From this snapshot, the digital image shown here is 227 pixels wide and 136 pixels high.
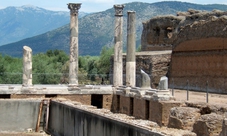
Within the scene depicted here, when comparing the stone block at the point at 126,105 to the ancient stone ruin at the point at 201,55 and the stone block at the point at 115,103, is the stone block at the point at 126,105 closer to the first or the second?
the stone block at the point at 115,103

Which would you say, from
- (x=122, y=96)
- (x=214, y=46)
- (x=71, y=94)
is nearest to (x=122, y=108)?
(x=122, y=96)

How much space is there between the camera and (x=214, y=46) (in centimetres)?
3550

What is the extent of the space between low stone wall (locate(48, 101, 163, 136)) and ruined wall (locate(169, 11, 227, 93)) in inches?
500

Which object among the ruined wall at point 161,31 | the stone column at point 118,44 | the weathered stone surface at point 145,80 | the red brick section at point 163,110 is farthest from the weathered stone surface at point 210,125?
the ruined wall at point 161,31

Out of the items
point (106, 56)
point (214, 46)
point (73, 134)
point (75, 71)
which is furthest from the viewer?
point (106, 56)

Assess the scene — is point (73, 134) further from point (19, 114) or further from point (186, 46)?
point (186, 46)

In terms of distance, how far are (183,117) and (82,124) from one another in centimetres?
371

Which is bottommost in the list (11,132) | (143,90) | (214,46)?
(11,132)

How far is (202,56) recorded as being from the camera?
37344 mm

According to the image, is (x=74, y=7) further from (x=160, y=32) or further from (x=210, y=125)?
(x=160, y=32)

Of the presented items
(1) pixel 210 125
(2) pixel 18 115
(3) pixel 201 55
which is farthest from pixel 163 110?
(3) pixel 201 55

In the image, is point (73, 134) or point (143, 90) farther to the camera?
point (143, 90)

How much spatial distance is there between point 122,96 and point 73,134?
9.51 metres

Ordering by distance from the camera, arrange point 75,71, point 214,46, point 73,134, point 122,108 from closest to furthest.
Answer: point 73,134
point 122,108
point 75,71
point 214,46
